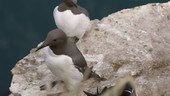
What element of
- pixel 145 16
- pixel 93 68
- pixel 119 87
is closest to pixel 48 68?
pixel 93 68

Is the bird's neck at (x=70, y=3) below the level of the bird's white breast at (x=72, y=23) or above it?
above

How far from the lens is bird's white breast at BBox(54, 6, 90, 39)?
7707mm

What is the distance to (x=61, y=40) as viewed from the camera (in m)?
6.46

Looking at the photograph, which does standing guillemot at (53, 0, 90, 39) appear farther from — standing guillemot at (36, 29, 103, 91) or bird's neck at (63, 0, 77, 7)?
standing guillemot at (36, 29, 103, 91)

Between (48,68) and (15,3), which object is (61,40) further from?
(15,3)

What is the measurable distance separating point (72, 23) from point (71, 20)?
0.14 ft

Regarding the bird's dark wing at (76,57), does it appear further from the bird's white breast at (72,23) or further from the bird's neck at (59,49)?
the bird's white breast at (72,23)

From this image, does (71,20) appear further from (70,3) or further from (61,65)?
(61,65)

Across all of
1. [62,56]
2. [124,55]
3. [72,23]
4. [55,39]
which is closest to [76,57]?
[62,56]

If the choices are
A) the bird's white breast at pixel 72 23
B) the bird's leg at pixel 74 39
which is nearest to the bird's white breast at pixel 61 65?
the bird's leg at pixel 74 39

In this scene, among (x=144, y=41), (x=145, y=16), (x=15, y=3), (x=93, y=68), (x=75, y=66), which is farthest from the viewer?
(x=15, y=3)

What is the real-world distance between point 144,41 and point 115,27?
20.5 inches

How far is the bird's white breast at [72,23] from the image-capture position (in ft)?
25.3

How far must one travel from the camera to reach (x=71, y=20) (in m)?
7.72
